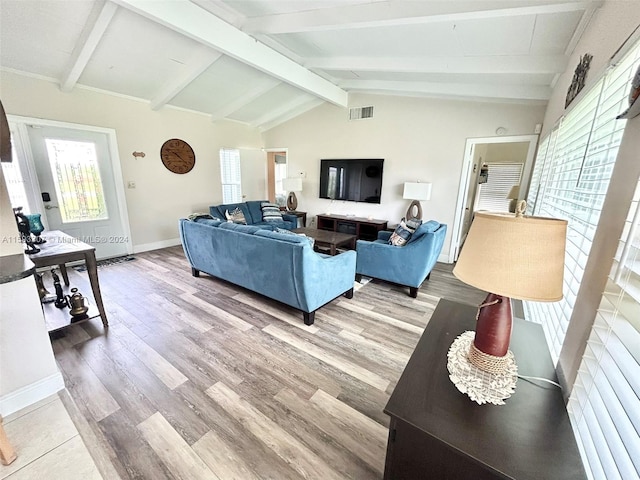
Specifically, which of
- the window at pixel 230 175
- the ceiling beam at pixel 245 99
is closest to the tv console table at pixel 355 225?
the window at pixel 230 175

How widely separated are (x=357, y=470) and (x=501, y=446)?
88 cm

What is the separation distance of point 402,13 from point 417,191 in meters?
2.71

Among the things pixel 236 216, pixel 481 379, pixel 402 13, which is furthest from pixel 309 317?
pixel 236 216

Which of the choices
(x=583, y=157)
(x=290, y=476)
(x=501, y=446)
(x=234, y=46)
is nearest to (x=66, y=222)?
(x=234, y=46)

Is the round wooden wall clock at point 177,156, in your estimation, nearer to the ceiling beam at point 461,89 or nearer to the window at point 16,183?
the window at point 16,183

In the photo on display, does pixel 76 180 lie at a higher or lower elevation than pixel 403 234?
higher

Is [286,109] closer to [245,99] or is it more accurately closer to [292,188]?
[245,99]

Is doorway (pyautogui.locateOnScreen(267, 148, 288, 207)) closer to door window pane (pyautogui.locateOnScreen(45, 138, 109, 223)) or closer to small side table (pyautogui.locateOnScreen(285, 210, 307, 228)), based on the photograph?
small side table (pyautogui.locateOnScreen(285, 210, 307, 228))

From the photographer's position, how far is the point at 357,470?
4.33 ft

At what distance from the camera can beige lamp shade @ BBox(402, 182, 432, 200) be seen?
4438 mm

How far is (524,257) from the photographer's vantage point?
80 cm

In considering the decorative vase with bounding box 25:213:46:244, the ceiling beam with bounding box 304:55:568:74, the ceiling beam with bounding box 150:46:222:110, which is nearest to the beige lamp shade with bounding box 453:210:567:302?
the ceiling beam with bounding box 304:55:568:74

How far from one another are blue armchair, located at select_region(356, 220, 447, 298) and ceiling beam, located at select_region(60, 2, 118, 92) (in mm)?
3682

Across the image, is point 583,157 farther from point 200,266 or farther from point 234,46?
point 200,266
